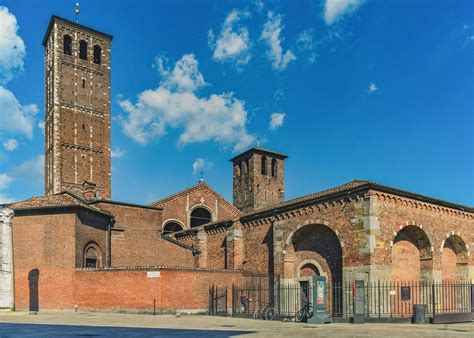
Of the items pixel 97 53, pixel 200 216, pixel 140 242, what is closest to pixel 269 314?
pixel 140 242

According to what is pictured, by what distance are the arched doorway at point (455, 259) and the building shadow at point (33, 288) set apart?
20.5m

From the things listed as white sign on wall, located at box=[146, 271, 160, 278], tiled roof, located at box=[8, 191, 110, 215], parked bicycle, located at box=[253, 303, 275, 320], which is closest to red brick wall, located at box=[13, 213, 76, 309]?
tiled roof, located at box=[8, 191, 110, 215]

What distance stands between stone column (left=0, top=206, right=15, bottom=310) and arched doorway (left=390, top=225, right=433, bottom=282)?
17332 mm

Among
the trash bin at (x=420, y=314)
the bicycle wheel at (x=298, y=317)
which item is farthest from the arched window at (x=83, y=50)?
the trash bin at (x=420, y=314)

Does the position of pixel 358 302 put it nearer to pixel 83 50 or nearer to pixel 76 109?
pixel 76 109

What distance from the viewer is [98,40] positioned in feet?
155

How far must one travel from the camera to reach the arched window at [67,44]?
45125 millimetres

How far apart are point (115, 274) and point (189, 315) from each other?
403 cm

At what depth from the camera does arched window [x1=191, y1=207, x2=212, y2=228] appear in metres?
42.6

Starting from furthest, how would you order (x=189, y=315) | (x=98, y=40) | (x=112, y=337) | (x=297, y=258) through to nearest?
(x=98, y=40)
(x=297, y=258)
(x=189, y=315)
(x=112, y=337)

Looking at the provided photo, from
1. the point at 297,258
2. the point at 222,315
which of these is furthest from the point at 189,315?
the point at 297,258

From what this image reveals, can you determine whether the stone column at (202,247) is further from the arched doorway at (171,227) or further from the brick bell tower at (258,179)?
the brick bell tower at (258,179)

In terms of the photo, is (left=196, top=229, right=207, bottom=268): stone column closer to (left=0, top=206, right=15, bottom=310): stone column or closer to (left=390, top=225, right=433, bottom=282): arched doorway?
(left=0, top=206, right=15, bottom=310): stone column

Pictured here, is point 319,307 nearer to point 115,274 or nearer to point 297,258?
point 297,258
